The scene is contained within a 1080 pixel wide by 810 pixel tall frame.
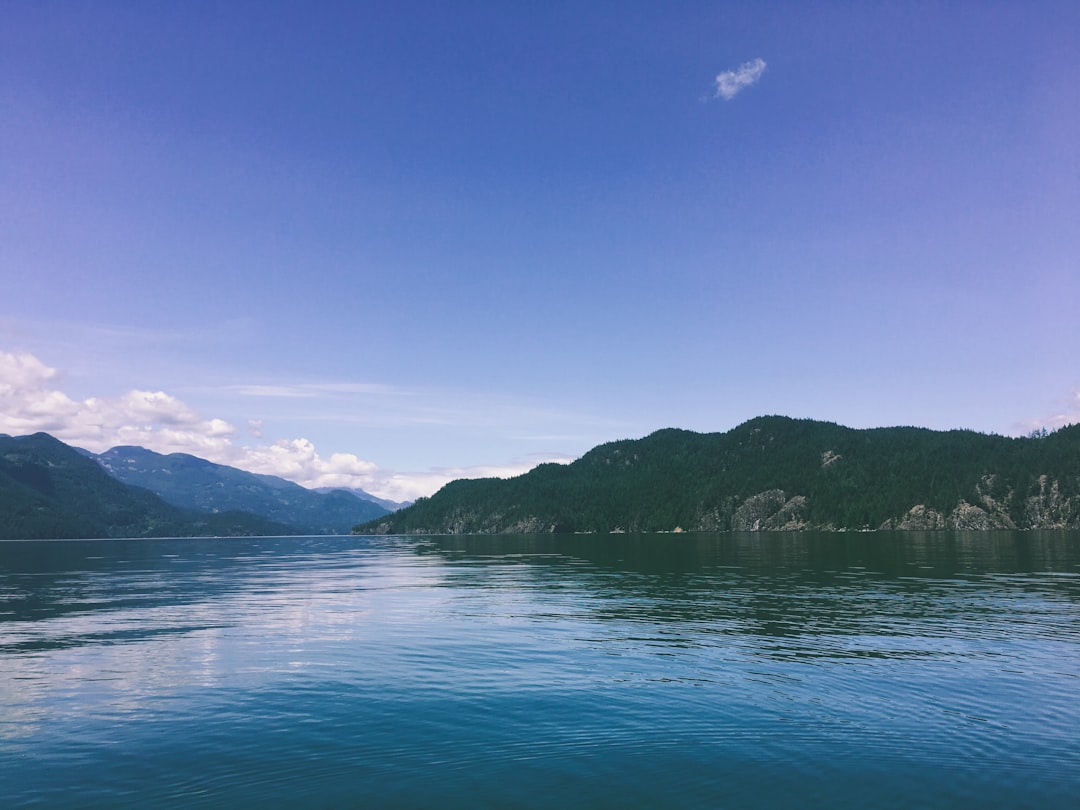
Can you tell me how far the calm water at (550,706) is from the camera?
2027 cm

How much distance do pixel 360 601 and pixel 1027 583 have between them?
74.7 m

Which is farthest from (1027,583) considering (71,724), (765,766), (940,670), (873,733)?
(71,724)

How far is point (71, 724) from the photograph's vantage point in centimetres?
2691

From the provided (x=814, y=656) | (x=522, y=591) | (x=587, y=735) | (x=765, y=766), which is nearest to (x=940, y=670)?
(x=814, y=656)

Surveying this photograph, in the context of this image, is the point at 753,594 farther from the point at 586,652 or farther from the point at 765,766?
the point at 765,766

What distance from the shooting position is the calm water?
66.5 ft

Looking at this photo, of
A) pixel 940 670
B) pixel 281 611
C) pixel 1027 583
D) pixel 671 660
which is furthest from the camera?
pixel 1027 583

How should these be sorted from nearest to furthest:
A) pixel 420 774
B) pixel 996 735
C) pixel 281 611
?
pixel 420 774, pixel 996 735, pixel 281 611

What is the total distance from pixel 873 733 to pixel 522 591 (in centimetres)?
5714

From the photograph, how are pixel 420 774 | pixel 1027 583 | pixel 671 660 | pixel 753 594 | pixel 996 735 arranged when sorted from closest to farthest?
pixel 420 774 → pixel 996 735 → pixel 671 660 → pixel 753 594 → pixel 1027 583

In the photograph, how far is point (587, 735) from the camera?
24844 mm

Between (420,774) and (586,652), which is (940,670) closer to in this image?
(586,652)

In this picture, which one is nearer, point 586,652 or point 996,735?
point 996,735

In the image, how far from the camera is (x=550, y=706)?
28.7m
